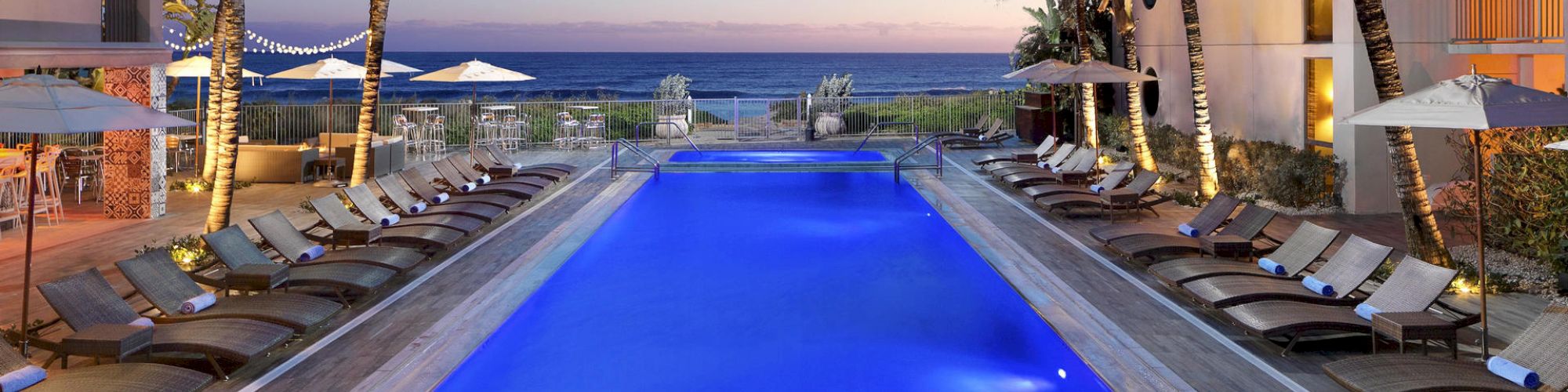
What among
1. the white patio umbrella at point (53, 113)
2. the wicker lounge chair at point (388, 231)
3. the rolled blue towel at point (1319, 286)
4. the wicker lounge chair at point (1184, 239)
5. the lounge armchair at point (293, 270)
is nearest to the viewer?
the white patio umbrella at point (53, 113)

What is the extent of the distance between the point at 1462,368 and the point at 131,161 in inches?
561

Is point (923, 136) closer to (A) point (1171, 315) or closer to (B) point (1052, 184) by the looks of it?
(B) point (1052, 184)

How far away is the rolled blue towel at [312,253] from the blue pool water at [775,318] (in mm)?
1929

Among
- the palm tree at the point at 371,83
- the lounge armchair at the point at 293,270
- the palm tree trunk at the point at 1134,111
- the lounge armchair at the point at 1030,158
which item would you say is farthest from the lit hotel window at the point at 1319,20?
the lounge armchair at the point at 293,270

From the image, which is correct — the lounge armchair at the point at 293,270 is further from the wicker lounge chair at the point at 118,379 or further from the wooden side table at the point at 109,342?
the wicker lounge chair at the point at 118,379

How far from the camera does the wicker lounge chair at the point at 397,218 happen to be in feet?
38.9

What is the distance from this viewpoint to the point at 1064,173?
1609 centimetres

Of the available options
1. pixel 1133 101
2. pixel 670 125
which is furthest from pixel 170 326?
pixel 670 125

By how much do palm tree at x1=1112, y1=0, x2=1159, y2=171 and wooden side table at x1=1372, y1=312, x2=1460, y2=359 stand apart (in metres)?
9.82

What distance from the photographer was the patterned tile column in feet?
46.6

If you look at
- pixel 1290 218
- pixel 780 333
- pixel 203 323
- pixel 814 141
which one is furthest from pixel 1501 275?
pixel 814 141

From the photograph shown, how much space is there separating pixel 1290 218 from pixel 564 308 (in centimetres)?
875

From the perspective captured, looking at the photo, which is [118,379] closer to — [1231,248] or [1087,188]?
[1231,248]

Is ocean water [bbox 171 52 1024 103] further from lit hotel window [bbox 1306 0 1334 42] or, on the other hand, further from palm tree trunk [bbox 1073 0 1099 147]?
lit hotel window [bbox 1306 0 1334 42]
